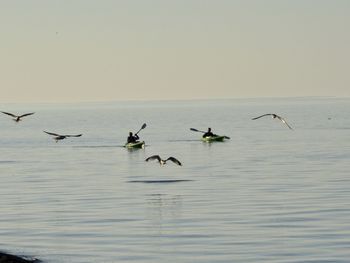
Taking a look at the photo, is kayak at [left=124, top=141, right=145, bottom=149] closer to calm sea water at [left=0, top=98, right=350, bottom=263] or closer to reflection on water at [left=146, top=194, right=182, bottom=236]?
calm sea water at [left=0, top=98, right=350, bottom=263]

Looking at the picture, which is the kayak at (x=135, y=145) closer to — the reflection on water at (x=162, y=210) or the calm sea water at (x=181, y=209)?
the calm sea water at (x=181, y=209)

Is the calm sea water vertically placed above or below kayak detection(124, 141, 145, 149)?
below

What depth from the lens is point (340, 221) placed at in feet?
119

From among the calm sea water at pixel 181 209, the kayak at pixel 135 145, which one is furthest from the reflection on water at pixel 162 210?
the kayak at pixel 135 145

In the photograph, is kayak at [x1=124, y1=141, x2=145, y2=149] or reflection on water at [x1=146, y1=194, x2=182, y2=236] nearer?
reflection on water at [x1=146, y1=194, x2=182, y2=236]

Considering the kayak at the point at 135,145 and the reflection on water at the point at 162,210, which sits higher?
the kayak at the point at 135,145

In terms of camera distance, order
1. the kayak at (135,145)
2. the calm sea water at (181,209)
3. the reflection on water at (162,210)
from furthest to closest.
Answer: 1. the kayak at (135,145)
2. the reflection on water at (162,210)
3. the calm sea water at (181,209)

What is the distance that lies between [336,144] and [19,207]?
177 ft

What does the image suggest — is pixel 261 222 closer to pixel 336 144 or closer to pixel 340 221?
pixel 340 221

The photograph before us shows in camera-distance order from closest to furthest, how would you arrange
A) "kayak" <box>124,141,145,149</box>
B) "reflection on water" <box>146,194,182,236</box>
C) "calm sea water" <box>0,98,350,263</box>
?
"calm sea water" <box>0,98,350,263</box> → "reflection on water" <box>146,194,182,236</box> → "kayak" <box>124,141,145,149</box>

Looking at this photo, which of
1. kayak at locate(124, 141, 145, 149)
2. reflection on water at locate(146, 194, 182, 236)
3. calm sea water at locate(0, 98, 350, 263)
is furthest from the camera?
kayak at locate(124, 141, 145, 149)

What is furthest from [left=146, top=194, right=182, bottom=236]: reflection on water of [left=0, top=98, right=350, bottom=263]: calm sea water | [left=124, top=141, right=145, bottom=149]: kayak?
[left=124, top=141, right=145, bottom=149]: kayak

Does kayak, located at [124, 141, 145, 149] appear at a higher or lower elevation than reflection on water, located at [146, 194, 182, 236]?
higher

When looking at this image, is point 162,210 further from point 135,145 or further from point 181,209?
point 135,145
